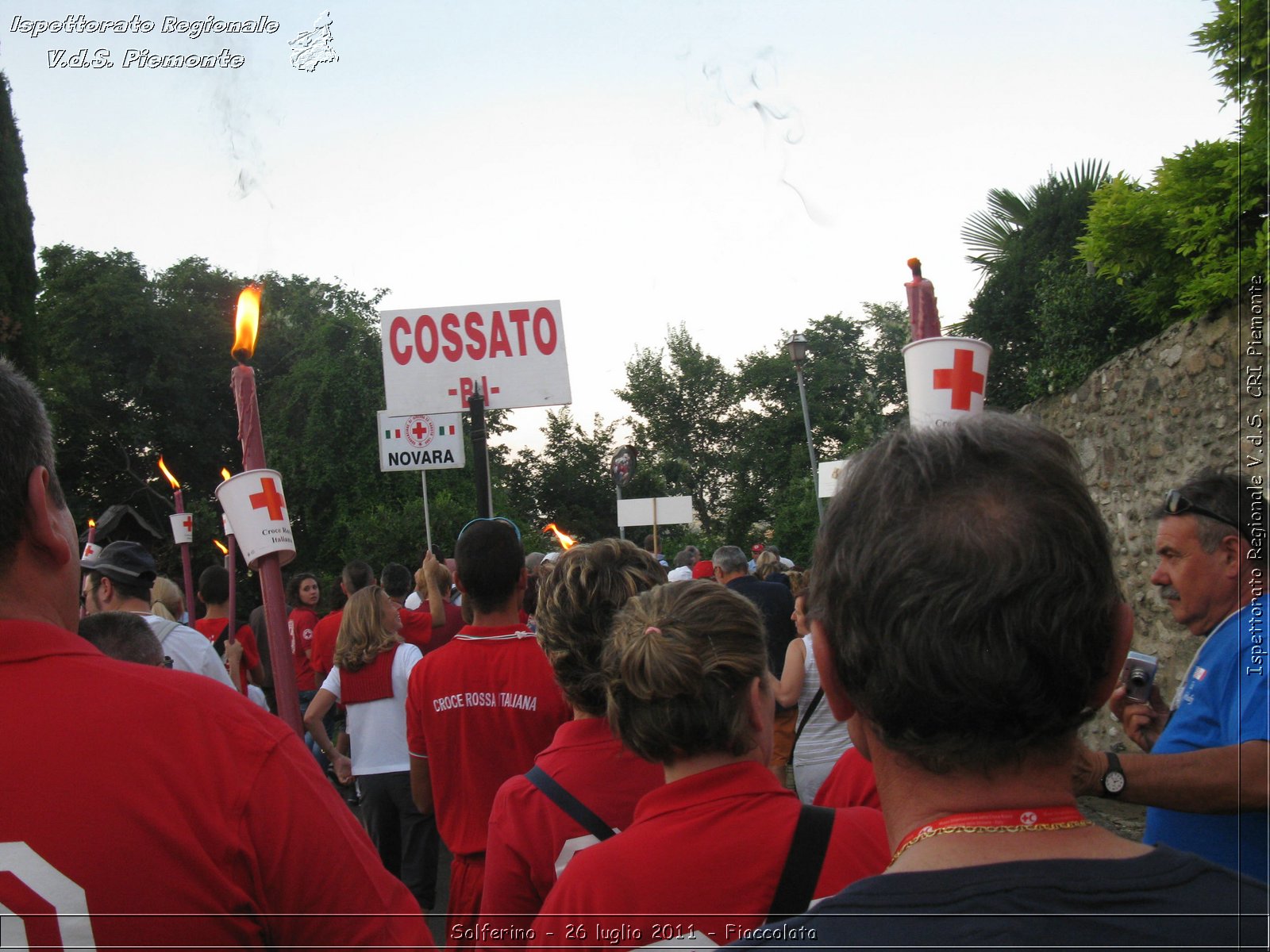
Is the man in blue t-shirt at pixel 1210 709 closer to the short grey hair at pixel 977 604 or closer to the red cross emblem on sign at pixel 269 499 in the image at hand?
the short grey hair at pixel 977 604

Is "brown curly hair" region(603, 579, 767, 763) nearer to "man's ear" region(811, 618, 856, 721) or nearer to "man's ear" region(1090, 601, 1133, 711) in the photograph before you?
"man's ear" region(811, 618, 856, 721)

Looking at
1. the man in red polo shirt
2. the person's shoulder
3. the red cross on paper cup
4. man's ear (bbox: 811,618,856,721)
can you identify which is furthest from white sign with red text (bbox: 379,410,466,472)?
man's ear (bbox: 811,618,856,721)

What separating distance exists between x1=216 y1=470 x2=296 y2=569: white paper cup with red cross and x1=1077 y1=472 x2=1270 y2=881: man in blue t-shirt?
2.04m

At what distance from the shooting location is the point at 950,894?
2.91 ft

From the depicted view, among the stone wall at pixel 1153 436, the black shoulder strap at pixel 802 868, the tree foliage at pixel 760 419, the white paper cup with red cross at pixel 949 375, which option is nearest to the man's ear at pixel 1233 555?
the white paper cup with red cross at pixel 949 375

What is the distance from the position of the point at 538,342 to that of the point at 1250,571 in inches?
132

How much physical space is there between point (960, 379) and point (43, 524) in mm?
1970

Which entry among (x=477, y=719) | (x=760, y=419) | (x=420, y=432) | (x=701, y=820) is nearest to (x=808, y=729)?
(x=477, y=719)

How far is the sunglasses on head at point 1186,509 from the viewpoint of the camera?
263cm

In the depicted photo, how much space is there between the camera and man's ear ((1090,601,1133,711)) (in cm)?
103

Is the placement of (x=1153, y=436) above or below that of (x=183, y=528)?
above

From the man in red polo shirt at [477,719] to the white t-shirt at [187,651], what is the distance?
48.6 inches

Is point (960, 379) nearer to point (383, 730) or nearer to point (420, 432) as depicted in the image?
point (383, 730)

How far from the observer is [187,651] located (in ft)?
13.5
